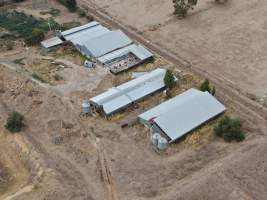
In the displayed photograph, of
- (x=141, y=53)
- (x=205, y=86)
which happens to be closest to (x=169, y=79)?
(x=205, y=86)

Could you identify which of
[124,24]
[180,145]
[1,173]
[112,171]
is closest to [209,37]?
[124,24]

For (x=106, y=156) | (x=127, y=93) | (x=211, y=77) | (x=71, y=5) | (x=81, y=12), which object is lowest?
(x=81, y=12)

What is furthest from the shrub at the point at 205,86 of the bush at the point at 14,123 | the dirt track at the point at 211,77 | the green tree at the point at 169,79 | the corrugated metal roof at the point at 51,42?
the corrugated metal roof at the point at 51,42

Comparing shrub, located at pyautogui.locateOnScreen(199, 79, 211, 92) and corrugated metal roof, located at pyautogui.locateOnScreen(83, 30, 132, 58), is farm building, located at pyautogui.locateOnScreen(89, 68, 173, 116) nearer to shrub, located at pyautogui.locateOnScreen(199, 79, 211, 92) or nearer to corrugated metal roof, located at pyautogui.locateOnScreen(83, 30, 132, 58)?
shrub, located at pyautogui.locateOnScreen(199, 79, 211, 92)

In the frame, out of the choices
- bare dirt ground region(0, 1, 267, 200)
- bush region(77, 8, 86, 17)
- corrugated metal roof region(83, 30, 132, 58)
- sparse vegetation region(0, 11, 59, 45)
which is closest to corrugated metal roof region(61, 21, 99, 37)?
sparse vegetation region(0, 11, 59, 45)

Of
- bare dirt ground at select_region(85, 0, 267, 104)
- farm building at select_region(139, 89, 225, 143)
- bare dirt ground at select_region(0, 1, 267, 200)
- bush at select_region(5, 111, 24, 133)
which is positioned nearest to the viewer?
bare dirt ground at select_region(0, 1, 267, 200)

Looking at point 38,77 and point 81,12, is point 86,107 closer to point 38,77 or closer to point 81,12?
point 38,77

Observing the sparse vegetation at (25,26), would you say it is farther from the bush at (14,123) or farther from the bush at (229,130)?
the bush at (229,130)
